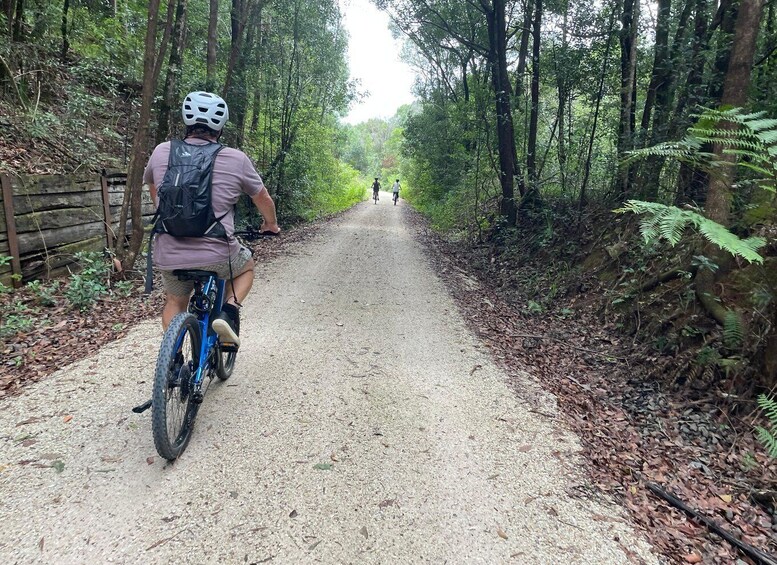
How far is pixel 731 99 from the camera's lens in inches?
171

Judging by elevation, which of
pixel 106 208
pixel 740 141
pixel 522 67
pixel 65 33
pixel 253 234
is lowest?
pixel 106 208

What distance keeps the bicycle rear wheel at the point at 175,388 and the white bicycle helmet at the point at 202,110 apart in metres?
1.28

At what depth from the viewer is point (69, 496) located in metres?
2.52

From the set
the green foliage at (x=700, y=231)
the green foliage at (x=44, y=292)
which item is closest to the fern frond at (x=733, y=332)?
the green foliage at (x=700, y=231)

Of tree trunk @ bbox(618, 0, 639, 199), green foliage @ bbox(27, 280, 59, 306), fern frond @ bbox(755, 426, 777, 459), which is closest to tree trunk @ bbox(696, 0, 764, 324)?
fern frond @ bbox(755, 426, 777, 459)

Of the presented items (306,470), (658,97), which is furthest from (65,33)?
(658,97)

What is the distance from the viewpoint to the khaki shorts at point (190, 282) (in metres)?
3.08

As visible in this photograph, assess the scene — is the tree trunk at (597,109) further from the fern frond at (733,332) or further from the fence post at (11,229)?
the fence post at (11,229)

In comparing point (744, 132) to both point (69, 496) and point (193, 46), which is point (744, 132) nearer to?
point (69, 496)

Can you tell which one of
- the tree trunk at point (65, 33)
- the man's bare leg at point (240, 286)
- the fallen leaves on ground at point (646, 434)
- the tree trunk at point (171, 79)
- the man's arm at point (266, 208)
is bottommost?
the fallen leaves on ground at point (646, 434)

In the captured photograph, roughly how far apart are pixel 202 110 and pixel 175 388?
1813 millimetres

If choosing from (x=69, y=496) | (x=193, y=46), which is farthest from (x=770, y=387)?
(x=193, y=46)

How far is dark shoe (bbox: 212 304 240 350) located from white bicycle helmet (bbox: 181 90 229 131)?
133cm

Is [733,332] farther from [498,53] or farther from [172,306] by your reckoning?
[498,53]
